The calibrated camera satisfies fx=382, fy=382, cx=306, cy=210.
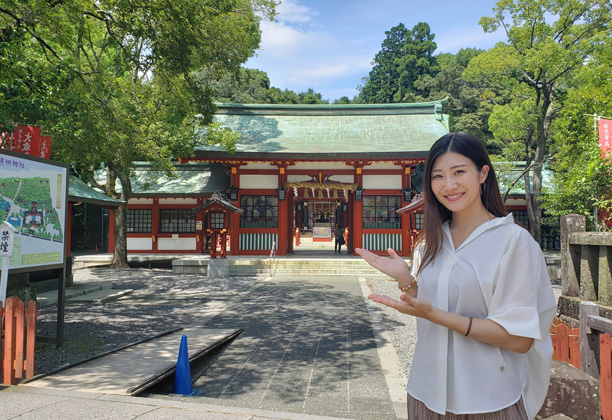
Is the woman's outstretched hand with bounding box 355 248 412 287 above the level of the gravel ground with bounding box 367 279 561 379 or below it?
above

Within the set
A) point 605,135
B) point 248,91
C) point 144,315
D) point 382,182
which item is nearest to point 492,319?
point 144,315

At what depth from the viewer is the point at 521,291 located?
1317mm

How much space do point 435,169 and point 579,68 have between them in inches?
627

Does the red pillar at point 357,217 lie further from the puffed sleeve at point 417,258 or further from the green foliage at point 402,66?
the green foliage at point 402,66

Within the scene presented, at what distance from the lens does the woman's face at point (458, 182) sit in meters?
1.54

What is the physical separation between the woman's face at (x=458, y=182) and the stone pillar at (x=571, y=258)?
15.0 ft

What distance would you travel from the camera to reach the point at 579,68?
13641 mm

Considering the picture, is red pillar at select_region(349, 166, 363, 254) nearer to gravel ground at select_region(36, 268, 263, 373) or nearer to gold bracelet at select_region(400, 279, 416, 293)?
gravel ground at select_region(36, 268, 263, 373)

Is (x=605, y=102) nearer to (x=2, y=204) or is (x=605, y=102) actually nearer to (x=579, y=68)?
(x=579, y=68)

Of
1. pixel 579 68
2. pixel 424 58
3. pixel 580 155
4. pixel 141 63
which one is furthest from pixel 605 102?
pixel 424 58

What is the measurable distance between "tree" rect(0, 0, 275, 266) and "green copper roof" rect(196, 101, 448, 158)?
8.62ft

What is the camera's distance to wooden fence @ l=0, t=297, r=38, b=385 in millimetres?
3842

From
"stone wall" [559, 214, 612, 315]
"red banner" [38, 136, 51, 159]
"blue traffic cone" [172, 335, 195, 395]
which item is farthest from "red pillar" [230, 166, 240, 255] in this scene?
"stone wall" [559, 214, 612, 315]

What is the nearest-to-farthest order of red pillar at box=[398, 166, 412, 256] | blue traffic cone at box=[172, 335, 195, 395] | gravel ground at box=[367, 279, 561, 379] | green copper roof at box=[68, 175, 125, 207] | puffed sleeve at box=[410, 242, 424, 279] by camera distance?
puffed sleeve at box=[410, 242, 424, 279] → blue traffic cone at box=[172, 335, 195, 395] → gravel ground at box=[367, 279, 561, 379] → green copper roof at box=[68, 175, 125, 207] → red pillar at box=[398, 166, 412, 256]
